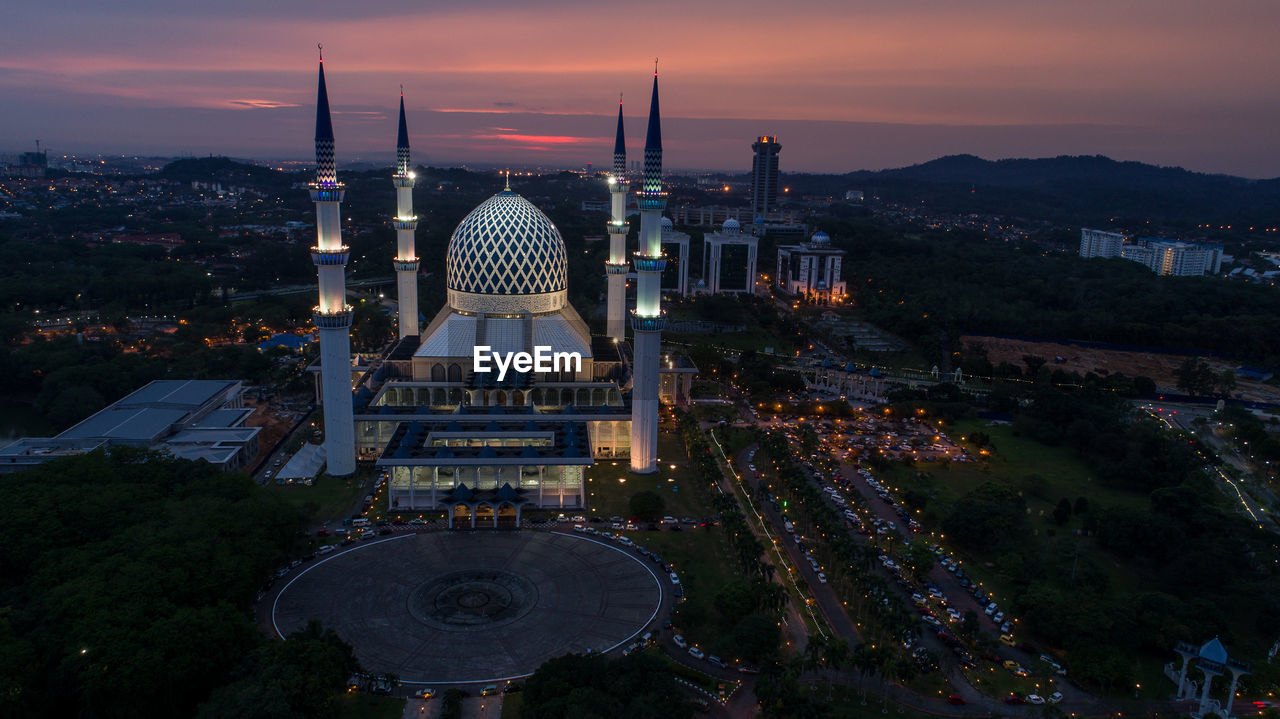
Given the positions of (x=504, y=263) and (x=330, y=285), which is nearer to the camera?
(x=330, y=285)

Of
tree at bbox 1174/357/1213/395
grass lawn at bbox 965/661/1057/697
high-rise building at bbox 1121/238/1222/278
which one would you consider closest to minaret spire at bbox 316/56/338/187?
grass lawn at bbox 965/661/1057/697

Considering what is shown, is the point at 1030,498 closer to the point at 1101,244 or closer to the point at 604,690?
the point at 604,690

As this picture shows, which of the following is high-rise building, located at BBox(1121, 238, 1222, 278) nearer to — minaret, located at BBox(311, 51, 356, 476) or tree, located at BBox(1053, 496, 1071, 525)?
tree, located at BBox(1053, 496, 1071, 525)

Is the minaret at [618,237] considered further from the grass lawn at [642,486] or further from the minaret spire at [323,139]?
the minaret spire at [323,139]

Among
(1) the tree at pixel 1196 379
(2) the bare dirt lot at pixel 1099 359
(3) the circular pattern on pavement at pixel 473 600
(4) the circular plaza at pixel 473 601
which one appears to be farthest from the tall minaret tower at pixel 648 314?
(1) the tree at pixel 1196 379


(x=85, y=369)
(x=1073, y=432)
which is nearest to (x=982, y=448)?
(x=1073, y=432)

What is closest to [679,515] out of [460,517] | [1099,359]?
[460,517]
